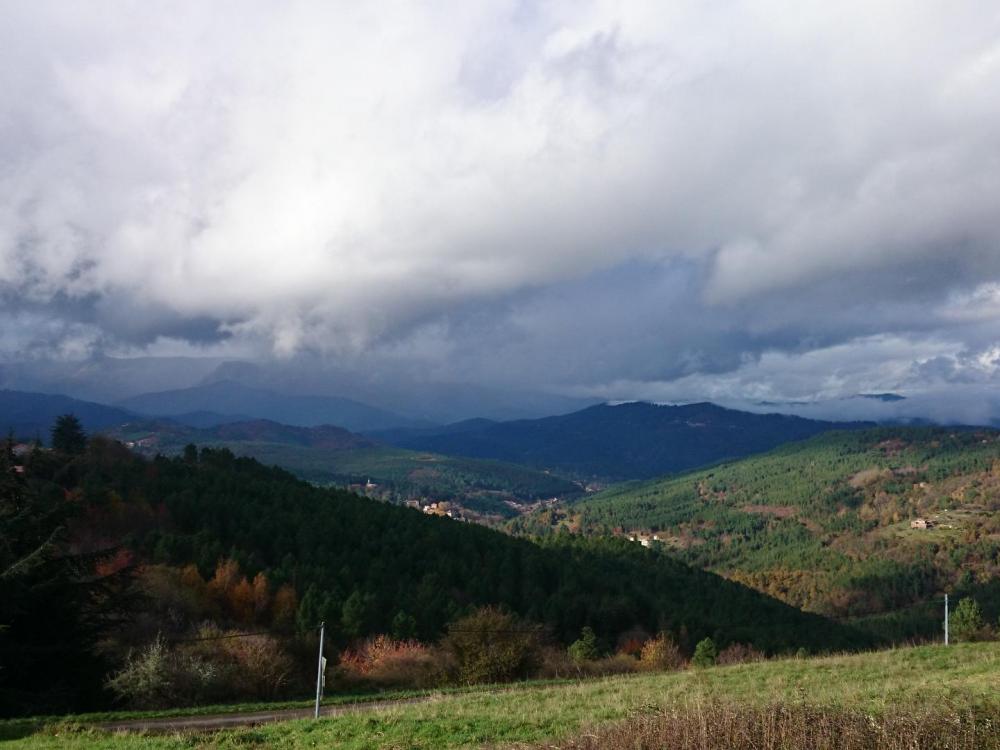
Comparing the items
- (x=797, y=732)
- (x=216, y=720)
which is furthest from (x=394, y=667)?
(x=797, y=732)

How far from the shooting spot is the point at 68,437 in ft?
374

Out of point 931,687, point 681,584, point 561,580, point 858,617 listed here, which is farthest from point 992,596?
point 931,687

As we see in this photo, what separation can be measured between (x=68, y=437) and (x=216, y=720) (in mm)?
107161

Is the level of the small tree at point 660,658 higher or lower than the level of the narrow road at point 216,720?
lower

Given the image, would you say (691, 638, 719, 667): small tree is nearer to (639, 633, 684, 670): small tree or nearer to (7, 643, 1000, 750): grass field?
(639, 633, 684, 670): small tree

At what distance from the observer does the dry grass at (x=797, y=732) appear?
1204 centimetres

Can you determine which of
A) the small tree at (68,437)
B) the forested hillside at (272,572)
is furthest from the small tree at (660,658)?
the small tree at (68,437)

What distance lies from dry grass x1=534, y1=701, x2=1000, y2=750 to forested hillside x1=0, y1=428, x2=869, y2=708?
26.2m

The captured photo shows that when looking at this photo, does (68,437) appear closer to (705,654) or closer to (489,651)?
(489,651)

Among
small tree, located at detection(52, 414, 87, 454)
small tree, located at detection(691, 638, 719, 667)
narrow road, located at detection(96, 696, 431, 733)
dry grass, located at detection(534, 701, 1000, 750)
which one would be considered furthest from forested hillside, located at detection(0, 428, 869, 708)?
small tree, located at detection(691, 638, 719, 667)

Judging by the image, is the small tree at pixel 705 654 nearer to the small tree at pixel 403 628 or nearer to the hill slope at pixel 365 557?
the hill slope at pixel 365 557

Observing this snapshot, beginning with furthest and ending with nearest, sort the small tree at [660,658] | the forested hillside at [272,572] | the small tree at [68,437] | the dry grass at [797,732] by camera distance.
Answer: the small tree at [68,437] → the small tree at [660,658] → the forested hillside at [272,572] → the dry grass at [797,732]

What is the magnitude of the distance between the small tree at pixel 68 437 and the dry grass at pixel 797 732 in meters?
119

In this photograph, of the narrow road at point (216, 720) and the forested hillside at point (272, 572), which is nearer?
the narrow road at point (216, 720)
